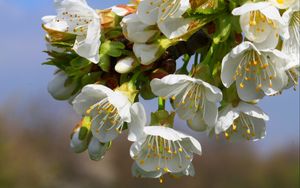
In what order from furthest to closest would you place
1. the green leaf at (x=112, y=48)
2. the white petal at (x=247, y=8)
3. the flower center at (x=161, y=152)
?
the flower center at (x=161, y=152) < the green leaf at (x=112, y=48) < the white petal at (x=247, y=8)

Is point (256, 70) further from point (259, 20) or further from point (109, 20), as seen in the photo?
point (109, 20)

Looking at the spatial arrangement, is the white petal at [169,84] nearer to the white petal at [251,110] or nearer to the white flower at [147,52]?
the white flower at [147,52]

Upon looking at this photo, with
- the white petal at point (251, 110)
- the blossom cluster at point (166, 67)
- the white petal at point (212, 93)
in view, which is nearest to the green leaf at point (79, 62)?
the blossom cluster at point (166, 67)

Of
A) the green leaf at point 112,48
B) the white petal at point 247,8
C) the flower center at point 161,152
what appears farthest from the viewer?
the flower center at point 161,152

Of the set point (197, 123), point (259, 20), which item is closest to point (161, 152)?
point (197, 123)

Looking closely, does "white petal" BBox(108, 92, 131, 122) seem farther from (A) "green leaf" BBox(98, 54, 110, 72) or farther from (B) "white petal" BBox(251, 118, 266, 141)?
(B) "white petal" BBox(251, 118, 266, 141)

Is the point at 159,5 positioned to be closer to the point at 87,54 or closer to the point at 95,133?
the point at 87,54
